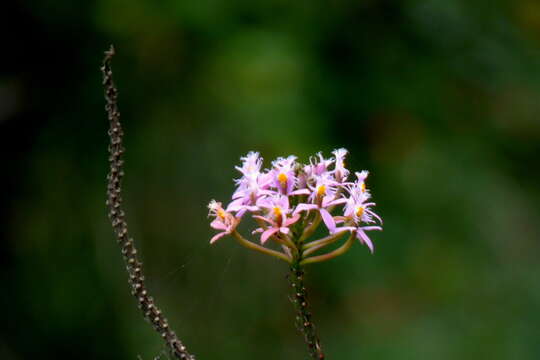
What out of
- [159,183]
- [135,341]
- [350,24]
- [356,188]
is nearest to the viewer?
[356,188]

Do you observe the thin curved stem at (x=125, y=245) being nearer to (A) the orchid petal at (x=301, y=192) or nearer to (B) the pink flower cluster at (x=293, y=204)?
(B) the pink flower cluster at (x=293, y=204)

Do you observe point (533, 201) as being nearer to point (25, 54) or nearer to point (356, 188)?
point (356, 188)

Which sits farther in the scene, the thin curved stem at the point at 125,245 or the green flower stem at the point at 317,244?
the green flower stem at the point at 317,244

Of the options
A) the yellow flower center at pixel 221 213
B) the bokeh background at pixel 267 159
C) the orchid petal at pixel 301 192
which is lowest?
the orchid petal at pixel 301 192

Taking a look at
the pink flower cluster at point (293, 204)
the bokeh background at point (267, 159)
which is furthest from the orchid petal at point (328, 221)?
the bokeh background at point (267, 159)

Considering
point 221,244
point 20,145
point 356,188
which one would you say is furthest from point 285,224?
point 20,145

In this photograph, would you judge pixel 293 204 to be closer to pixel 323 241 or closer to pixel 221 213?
pixel 323 241

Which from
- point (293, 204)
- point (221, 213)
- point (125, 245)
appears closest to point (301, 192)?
point (293, 204)

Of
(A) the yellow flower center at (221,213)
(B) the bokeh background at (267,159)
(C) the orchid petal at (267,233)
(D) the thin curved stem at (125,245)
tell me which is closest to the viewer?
(D) the thin curved stem at (125,245)

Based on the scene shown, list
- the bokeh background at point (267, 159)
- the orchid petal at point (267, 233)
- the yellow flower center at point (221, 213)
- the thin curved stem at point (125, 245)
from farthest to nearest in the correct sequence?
the bokeh background at point (267, 159) < the yellow flower center at point (221, 213) < the orchid petal at point (267, 233) < the thin curved stem at point (125, 245)
